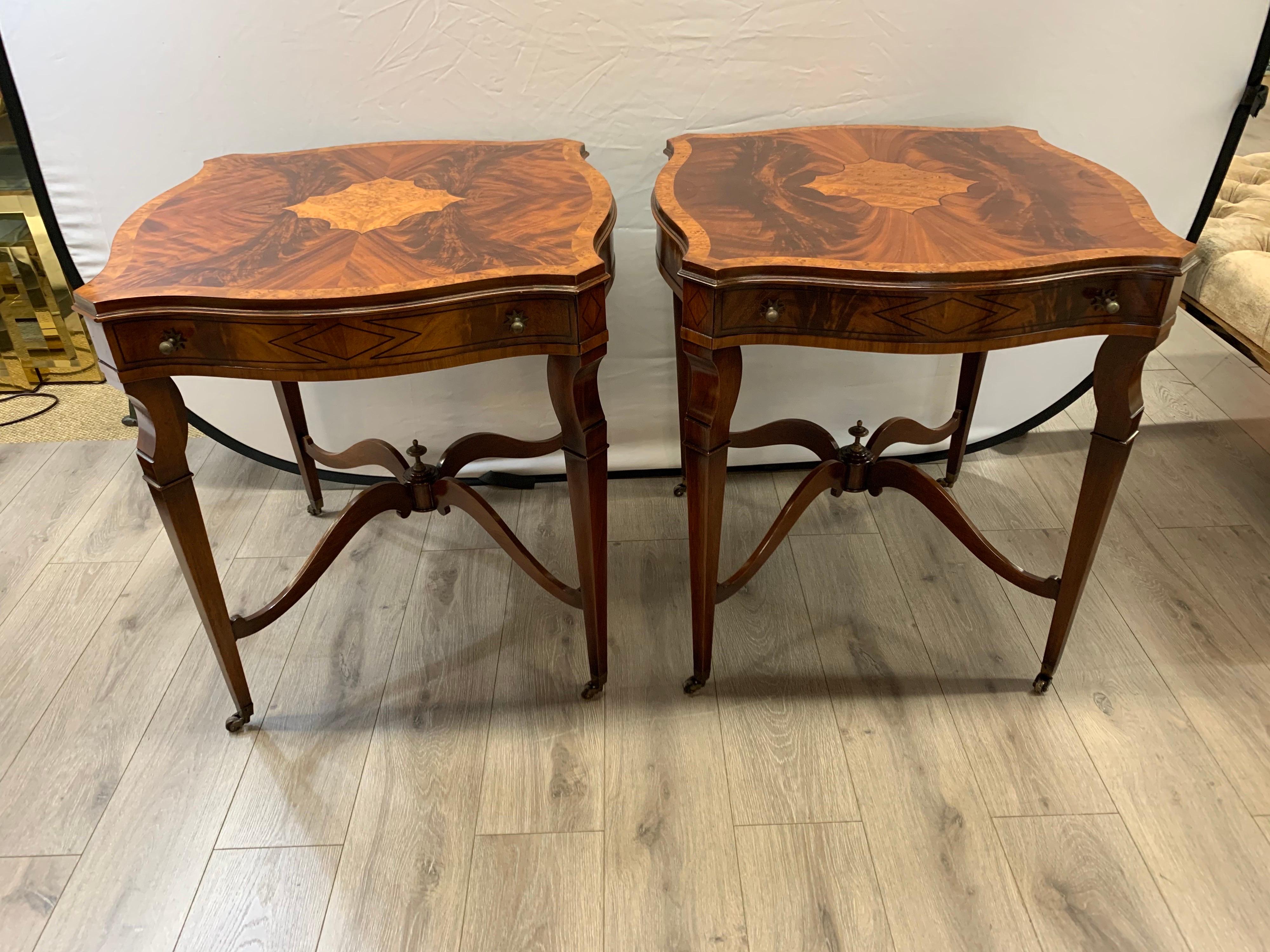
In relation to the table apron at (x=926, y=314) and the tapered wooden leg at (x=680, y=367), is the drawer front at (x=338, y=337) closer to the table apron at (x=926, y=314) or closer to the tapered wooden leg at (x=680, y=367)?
the table apron at (x=926, y=314)

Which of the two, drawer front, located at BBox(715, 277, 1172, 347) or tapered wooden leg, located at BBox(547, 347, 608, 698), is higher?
drawer front, located at BBox(715, 277, 1172, 347)

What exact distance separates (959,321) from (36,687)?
4.63 feet

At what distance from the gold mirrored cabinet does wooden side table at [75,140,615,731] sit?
3.43 ft

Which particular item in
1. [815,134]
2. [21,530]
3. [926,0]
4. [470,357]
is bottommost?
[21,530]

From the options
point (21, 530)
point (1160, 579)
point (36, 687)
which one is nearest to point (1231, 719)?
point (1160, 579)

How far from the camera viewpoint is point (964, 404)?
1664mm

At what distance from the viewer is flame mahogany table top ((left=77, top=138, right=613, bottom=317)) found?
0.95 m

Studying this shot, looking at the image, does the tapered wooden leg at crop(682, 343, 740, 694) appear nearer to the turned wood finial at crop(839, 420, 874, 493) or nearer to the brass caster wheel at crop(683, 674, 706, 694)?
the brass caster wheel at crop(683, 674, 706, 694)

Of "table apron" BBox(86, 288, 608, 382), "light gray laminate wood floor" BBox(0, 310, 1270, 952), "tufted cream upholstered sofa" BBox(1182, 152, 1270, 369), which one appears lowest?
"light gray laminate wood floor" BBox(0, 310, 1270, 952)

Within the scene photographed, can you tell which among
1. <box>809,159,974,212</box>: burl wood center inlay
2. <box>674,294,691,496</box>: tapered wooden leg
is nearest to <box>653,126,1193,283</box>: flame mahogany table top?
<box>809,159,974,212</box>: burl wood center inlay

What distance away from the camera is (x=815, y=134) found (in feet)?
4.46

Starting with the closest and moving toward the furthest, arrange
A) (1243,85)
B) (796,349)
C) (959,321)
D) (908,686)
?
(959,321) < (908,686) < (1243,85) < (796,349)

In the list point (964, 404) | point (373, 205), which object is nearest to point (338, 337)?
point (373, 205)

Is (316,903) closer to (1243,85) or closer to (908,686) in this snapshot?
(908,686)
